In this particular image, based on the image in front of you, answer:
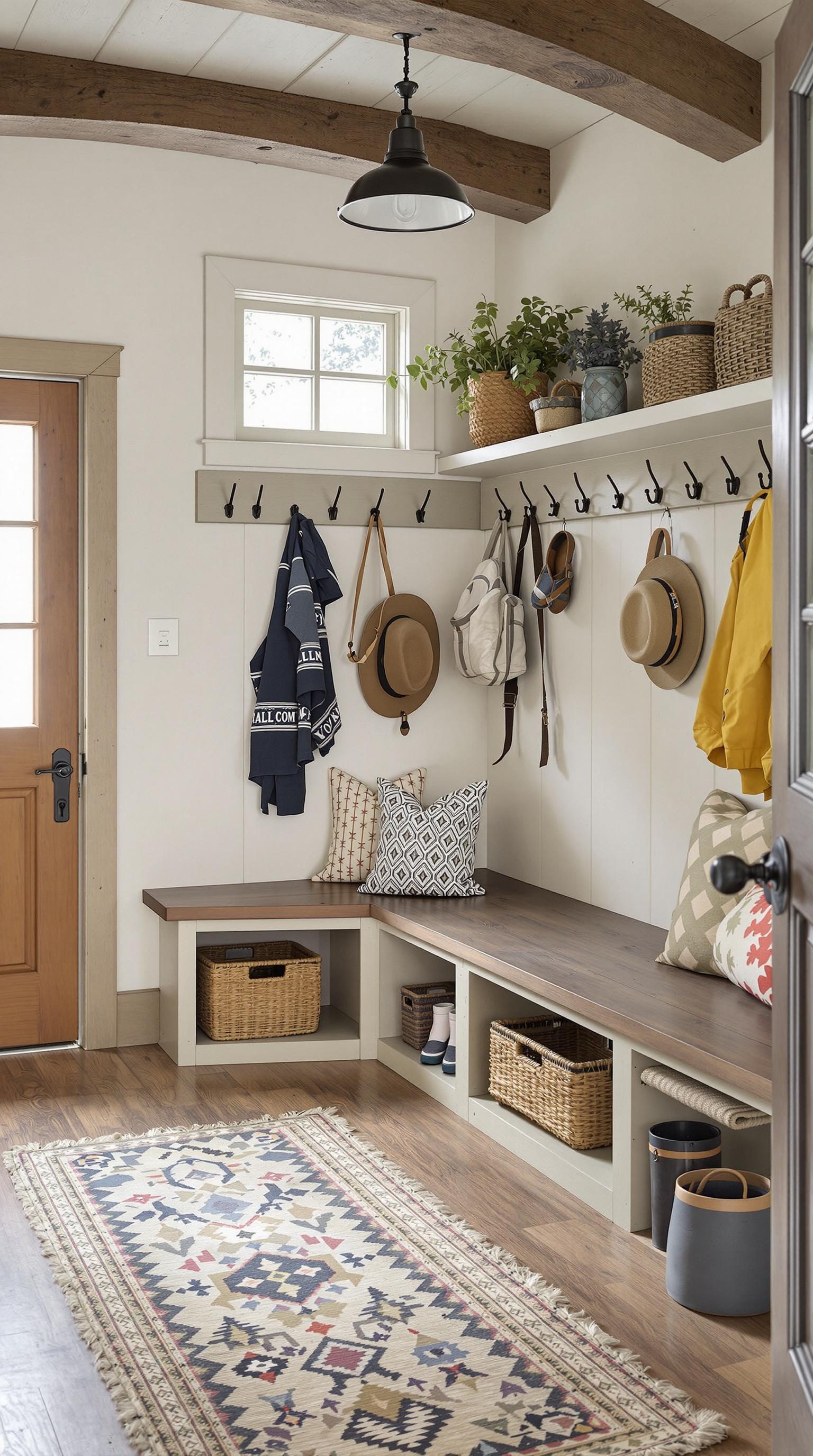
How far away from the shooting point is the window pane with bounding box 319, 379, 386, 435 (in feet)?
15.7

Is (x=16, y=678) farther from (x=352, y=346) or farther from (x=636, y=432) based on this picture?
(x=636, y=432)

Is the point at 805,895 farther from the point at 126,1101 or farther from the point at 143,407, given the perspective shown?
the point at 143,407

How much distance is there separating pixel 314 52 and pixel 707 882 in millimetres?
2599

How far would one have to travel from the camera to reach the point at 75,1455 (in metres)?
2.17

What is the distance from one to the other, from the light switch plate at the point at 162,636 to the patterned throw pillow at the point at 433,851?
0.95 meters

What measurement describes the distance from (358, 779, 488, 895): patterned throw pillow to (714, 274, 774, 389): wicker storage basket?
1.64m

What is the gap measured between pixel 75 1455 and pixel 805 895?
1.52 meters

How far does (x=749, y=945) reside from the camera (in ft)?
10.1

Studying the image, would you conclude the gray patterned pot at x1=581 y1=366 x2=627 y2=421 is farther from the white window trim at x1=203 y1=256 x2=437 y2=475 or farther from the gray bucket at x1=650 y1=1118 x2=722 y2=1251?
the gray bucket at x1=650 y1=1118 x2=722 y2=1251

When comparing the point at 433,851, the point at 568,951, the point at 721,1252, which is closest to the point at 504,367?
the point at 433,851

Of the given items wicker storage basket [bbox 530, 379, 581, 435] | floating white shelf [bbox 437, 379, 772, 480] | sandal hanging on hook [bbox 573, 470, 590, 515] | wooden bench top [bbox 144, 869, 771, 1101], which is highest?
wicker storage basket [bbox 530, 379, 581, 435]

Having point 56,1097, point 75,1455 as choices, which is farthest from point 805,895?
point 56,1097

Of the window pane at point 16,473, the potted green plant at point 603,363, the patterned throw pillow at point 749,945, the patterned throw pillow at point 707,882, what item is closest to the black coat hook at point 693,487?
the potted green plant at point 603,363

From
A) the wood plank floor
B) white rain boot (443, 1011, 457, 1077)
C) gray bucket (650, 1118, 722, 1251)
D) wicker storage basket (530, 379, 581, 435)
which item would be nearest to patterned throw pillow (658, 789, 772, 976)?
gray bucket (650, 1118, 722, 1251)
